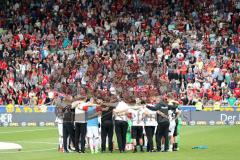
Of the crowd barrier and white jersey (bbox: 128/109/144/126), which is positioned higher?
white jersey (bbox: 128/109/144/126)

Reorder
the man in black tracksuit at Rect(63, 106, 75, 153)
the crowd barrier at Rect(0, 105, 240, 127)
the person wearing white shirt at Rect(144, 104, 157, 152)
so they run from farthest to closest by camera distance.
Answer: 1. the crowd barrier at Rect(0, 105, 240, 127)
2. the man in black tracksuit at Rect(63, 106, 75, 153)
3. the person wearing white shirt at Rect(144, 104, 157, 152)

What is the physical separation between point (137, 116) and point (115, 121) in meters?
0.81

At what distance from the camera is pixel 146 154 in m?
26.6

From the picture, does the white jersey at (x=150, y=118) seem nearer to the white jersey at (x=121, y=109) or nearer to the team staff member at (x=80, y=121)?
the white jersey at (x=121, y=109)

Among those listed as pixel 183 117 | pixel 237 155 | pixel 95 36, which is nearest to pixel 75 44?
pixel 95 36

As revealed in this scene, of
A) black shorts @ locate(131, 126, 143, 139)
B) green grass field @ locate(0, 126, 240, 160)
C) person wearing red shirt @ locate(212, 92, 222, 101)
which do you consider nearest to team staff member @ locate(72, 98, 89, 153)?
green grass field @ locate(0, 126, 240, 160)

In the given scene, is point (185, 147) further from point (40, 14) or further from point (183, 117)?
point (40, 14)

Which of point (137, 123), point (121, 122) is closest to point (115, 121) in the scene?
point (121, 122)

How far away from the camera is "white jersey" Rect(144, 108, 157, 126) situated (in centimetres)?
2704

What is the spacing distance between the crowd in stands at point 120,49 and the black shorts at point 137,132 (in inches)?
648

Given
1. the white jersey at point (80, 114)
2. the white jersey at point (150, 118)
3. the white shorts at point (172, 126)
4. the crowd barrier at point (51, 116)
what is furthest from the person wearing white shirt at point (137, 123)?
the crowd barrier at point (51, 116)

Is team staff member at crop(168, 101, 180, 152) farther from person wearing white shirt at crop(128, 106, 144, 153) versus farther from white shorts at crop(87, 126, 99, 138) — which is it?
white shorts at crop(87, 126, 99, 138)

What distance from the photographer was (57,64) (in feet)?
161

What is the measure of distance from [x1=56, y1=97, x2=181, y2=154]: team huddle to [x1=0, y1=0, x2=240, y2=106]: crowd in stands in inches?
642
